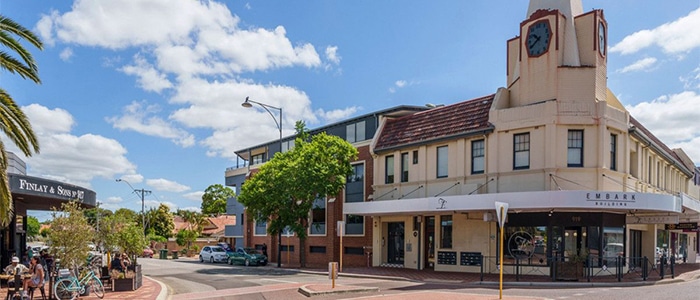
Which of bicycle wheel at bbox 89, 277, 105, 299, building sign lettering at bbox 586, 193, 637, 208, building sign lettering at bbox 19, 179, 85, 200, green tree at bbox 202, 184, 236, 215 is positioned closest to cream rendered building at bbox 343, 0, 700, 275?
building sign lettering at bbox 586, 193, 637, 208

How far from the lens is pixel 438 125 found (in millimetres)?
30062

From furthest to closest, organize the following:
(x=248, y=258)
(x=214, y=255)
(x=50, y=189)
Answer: (x=214, y=255), (x=248, y=258), (x=50, y=189)

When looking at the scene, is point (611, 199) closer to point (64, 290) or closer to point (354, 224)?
point (354, 224)

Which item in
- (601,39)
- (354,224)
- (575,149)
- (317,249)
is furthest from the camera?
(317,249)

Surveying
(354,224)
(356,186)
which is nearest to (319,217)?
(354,224)

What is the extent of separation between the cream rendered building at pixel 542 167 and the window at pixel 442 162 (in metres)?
0.05

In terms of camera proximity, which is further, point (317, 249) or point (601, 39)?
point (317, 249)

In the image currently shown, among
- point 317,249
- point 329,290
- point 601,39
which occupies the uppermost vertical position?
point 601,39

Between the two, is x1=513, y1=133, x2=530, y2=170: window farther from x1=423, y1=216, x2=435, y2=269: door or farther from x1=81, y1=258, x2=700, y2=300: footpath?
x1=423, y1=216, x2=435, y2=269: door

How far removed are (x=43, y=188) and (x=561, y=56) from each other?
2135cm

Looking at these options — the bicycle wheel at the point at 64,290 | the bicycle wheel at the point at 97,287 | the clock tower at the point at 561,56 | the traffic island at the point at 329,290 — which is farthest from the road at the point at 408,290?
the clock tower at the point at 561,56

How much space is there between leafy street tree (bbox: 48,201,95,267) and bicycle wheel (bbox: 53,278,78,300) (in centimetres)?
104

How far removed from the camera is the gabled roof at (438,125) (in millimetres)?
27859

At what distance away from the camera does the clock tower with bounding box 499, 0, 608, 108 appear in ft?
82.7
